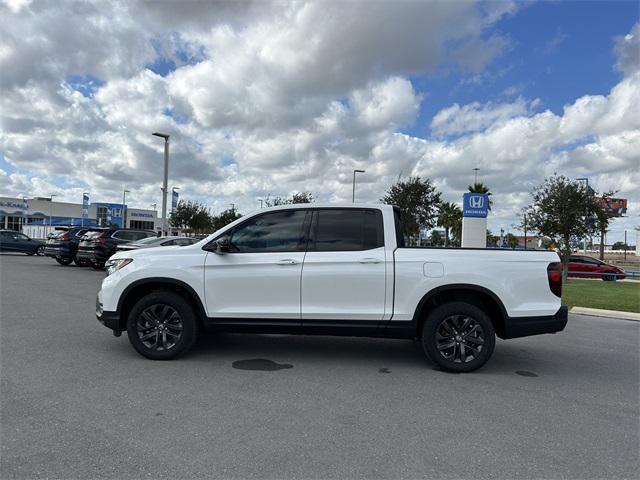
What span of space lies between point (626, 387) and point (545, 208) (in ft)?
58.1

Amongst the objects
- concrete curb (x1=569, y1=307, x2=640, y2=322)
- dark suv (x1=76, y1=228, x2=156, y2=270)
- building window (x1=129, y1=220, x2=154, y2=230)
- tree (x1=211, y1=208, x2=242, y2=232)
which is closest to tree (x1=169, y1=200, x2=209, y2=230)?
tree (x1=211, y1=208, x2=242, y2=232)

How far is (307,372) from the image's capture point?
5242 millimetres

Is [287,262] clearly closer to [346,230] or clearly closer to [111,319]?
[346,230]

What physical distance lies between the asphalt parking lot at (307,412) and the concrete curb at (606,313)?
4530mm

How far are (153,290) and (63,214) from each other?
8849 centimetres

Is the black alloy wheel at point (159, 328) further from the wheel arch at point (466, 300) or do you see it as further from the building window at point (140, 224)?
the building window at point (140, 224)

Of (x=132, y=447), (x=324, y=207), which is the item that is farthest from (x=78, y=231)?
(x=132, y=447)

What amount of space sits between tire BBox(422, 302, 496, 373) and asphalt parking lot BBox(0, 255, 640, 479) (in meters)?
0.19

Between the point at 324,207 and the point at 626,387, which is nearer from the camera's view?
the point at 626,387

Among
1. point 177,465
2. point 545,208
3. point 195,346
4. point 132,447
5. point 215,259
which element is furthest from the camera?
point 545,208

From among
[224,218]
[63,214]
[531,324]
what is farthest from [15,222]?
[531,324]

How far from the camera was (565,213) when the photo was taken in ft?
67.5

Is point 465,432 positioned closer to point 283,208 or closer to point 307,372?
point 307,372

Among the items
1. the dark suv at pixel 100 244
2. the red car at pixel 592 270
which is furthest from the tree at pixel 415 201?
the dark suv at pixel 100 244
